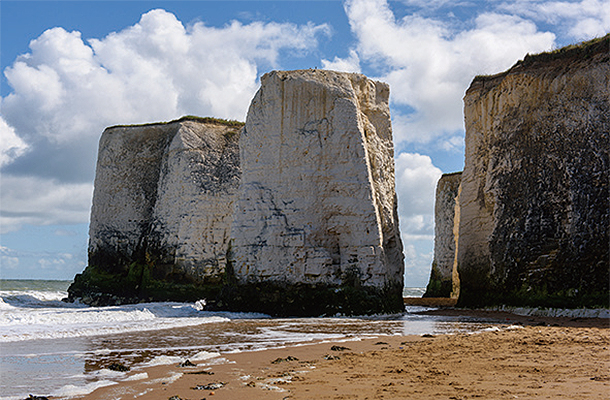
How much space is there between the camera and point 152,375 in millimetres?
4676

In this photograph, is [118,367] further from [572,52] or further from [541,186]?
[572,52]

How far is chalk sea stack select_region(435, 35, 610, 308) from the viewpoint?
1168cm

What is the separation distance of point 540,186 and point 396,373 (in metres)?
9.89

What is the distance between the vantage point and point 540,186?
511 inches

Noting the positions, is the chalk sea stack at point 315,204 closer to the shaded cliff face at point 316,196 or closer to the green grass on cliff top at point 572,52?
the shaded cliff face at point 316,196

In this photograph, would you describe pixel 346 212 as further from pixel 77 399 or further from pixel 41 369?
pixel 77 399

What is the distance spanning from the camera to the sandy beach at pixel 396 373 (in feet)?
12.4

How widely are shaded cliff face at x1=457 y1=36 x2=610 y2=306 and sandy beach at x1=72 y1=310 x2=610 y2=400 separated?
221 inches

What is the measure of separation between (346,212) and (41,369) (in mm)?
8797

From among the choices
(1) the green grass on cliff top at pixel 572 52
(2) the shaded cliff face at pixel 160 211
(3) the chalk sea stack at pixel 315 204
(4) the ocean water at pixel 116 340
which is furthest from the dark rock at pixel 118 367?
(2) the shaded cliff face at pixel 160 211

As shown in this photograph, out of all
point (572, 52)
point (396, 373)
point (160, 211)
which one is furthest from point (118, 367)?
point (160, 211)

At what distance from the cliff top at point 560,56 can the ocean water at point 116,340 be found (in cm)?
765

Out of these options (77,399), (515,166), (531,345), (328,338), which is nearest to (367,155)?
(515,166)

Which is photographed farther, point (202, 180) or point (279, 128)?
point (202, 180)
